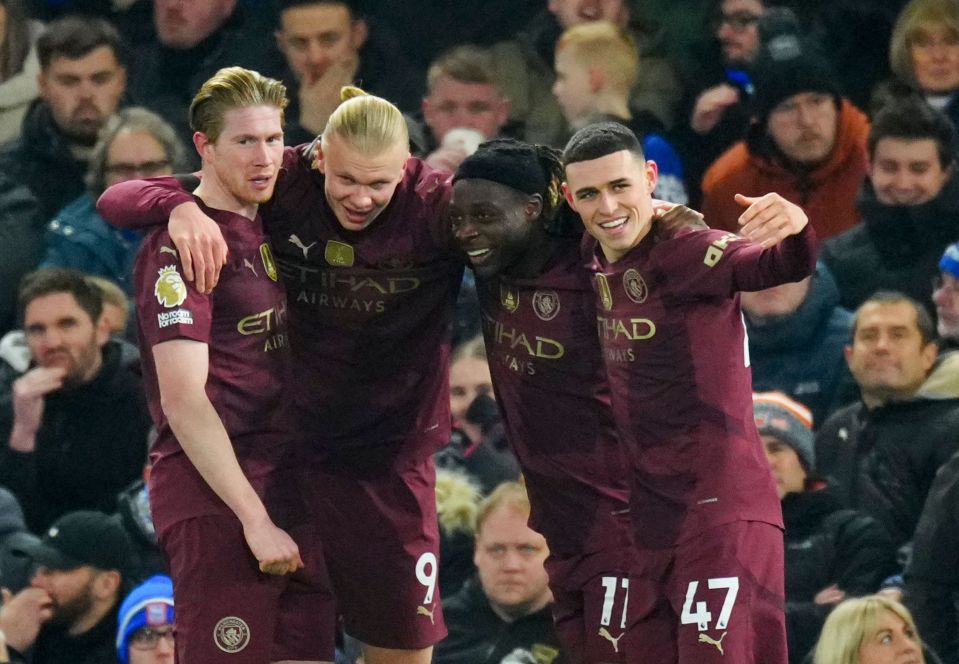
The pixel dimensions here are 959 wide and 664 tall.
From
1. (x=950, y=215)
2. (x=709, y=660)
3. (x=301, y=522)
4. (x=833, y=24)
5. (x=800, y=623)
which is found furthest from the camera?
(x=833, y=24)

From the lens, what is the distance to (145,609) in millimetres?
7703

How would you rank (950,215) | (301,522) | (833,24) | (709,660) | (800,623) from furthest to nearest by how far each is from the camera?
(833,24) → (950,215) → (800,623) → (301,522) → (709,660)

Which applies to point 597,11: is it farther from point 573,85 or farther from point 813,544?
point 813,544

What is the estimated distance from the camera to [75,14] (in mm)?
9516

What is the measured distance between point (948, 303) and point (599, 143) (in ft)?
7.65

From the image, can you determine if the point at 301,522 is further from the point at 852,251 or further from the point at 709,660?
the point at 852,251

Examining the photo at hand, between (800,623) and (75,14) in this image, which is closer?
(800,623)

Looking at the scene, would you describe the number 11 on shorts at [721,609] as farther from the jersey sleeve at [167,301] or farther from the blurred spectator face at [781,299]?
the blurred spectator face at [781,299]

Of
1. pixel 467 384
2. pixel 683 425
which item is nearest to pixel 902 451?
pixel 467 384

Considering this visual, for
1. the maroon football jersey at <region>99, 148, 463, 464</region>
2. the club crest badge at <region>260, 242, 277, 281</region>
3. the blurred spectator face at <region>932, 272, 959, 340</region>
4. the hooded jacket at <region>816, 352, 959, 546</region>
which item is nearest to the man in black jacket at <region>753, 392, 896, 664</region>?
the hooded jacket at <region>816, 352, 959, 546</region>

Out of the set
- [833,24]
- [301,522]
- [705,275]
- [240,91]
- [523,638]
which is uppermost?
[833,24]

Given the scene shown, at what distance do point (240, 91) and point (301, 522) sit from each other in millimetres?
1233

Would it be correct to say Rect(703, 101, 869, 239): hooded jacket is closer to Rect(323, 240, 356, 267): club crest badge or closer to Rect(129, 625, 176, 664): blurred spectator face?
Rect(323, 240, 356, 267): club crest badge

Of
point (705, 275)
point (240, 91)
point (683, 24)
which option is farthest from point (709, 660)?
point (683, 24)
